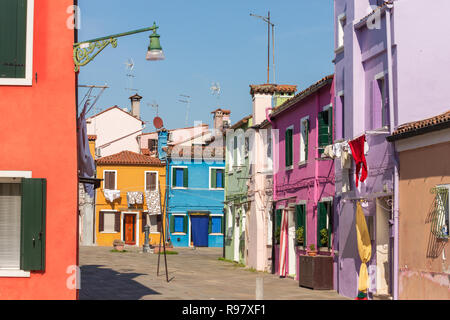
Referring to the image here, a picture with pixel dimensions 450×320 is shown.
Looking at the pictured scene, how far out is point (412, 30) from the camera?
1912 cm

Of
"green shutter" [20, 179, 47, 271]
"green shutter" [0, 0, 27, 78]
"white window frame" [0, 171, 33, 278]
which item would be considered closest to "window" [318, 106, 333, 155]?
"green shutter" [0, 0, 27, 78]

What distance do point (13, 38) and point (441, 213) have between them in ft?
29.3

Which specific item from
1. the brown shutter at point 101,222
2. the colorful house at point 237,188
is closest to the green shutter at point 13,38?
the colorful house at point 237,188

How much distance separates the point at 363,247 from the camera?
20.5m

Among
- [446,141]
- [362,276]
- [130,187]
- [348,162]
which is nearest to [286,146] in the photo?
[348,162]

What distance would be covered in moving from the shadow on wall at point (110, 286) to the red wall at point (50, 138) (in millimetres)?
6705

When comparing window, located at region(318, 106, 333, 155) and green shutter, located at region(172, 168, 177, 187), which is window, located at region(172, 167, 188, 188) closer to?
green shutter, located at region(172, 168, 177, 187)

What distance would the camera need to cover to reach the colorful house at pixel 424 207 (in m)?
16.5

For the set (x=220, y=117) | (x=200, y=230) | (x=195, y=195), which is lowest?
(x=200, y=230)

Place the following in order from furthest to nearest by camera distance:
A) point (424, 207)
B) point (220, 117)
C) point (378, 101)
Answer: point (220, 117)
point (378, 101)
point (424, 207)

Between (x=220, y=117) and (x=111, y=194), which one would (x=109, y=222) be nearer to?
(x=111, y=194)

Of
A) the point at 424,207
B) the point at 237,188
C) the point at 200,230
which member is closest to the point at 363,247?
the point at 424,207

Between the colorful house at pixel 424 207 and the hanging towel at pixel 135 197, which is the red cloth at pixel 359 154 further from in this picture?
the hanging towel at pixel 135 197
